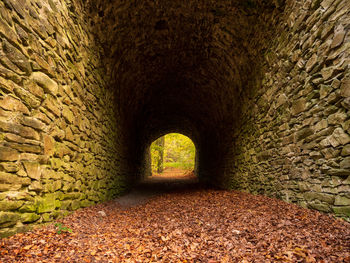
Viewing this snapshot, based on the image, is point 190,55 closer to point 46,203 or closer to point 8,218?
point 46,203

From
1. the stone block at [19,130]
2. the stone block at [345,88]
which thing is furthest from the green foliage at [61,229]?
the stone block at [345,88]

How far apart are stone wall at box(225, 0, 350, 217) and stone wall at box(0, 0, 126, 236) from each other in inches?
186

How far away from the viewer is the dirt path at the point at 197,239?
7.45ft

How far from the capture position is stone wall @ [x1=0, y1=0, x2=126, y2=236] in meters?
2.34

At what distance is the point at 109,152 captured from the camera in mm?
6379

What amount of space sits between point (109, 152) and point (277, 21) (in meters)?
6.30

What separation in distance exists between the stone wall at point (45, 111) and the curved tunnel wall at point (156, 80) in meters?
0.02

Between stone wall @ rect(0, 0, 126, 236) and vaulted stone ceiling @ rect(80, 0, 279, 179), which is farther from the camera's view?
vaulted stone ceiling @ rect(80, 0, 279, 179)

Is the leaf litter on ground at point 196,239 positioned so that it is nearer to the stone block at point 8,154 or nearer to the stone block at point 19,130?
the stone block at point 8,154

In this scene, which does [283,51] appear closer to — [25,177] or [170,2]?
[170,2]

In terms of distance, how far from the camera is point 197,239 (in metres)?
3.00

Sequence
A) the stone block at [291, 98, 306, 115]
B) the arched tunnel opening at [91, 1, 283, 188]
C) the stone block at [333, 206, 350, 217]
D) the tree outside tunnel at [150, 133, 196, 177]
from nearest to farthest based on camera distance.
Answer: the stone block at [333, 206, 350, 217] < the stone block at [291, 98, 306, 115] < the arched tunnel opening at [91, 1, 283, 188] < the tree outside tunnel at [150, 133, 196, 177]

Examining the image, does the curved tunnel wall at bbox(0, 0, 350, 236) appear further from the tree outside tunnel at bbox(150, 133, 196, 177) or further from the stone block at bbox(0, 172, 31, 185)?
the tree outside tunnel at bbox(150, 133, 196, 177)

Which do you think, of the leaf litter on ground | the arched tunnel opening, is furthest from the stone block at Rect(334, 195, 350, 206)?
the arched tunnel opening
